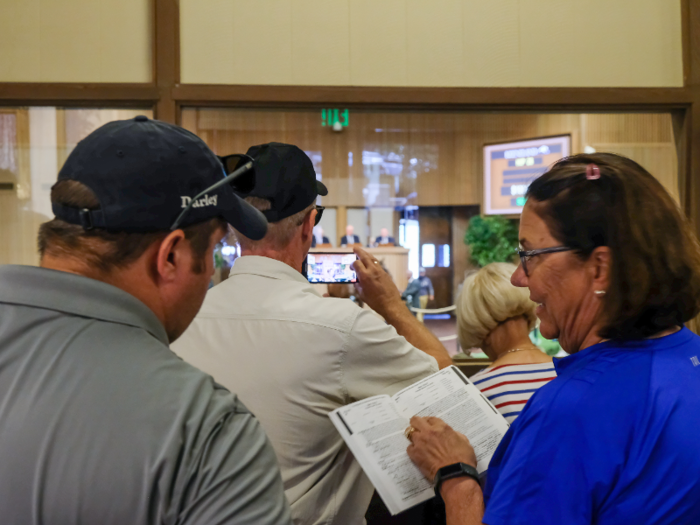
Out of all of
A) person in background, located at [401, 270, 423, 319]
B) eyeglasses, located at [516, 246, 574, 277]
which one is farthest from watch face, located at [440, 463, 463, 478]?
person in background, located at [401, 270, 423, 319]

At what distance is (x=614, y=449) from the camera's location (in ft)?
2.57

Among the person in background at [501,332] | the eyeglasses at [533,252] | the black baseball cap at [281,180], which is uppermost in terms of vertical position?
the black baseball cap at [281,180]

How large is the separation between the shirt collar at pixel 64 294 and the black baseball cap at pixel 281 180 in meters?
0.74

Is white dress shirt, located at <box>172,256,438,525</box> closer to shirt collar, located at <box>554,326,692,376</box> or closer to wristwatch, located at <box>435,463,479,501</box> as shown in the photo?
wristwatch, located at <box>435,463,479,501</box>

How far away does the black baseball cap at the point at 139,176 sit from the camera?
67cm

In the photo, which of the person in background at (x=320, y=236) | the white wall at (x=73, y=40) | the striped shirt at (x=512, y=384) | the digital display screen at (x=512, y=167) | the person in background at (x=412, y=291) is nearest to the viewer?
the striped shirt at (x=512, y=384)

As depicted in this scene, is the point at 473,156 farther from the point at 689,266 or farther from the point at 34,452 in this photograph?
the point at 34,452

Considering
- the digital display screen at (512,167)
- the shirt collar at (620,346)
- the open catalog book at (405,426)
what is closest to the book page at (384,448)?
the open catalog book at (405,426)

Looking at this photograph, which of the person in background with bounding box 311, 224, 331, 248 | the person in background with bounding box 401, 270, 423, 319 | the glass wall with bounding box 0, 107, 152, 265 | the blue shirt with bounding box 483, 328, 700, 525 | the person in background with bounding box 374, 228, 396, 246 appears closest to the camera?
the blue shirt with bounding box 483, 328, 700, 525

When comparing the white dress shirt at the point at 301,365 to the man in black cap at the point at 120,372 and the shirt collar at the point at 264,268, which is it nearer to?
the shirt collar at the point at 264,268

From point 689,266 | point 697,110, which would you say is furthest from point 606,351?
point 697,110

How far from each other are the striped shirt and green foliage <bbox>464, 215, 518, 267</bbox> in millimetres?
6170

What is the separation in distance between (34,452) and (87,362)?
105 mm

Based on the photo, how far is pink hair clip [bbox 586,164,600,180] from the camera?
93 centimetres
